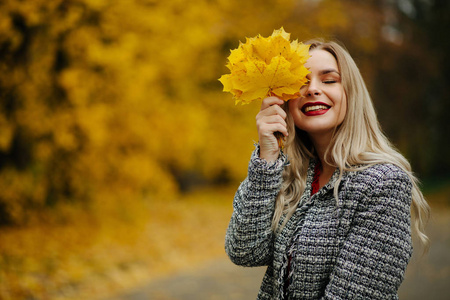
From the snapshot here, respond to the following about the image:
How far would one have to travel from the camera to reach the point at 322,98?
6.08ft

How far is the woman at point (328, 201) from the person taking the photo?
1562 millimetres

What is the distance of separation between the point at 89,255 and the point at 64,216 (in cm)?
160

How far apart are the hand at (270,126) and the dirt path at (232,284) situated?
4.08 m

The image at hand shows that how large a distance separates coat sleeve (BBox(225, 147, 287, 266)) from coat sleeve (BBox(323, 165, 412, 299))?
1.13 ft

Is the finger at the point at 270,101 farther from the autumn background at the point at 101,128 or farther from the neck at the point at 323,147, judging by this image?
the autumn background at the point at 101,128

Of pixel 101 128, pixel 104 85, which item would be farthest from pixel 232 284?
pixel 104 85

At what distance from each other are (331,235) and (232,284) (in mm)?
4666

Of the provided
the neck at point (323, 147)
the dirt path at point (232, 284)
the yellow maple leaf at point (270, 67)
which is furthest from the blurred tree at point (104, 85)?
the yellow maple leaf at point (270, 67)

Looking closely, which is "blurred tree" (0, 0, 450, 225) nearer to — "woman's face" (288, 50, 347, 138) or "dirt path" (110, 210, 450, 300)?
"dirt path" (110, 210, 450, 300)

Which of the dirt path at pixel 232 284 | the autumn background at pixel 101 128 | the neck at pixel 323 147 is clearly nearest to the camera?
the neck at pixel 323 147

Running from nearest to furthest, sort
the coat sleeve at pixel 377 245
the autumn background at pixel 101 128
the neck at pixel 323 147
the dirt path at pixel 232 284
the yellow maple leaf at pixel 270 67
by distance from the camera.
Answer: the coat sleeve at pixel 377 245 → the yellow maple leaf at pixel 270 67 → the neck at pixel 323 147 → the dirt path at pixel 232 284 → the autumn background at pixel 101 128

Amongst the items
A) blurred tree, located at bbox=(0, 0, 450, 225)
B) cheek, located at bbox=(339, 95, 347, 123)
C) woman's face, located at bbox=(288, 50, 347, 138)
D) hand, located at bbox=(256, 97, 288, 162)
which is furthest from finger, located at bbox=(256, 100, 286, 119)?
blurred tree, located at bbox=(0, 0, 450, 225)

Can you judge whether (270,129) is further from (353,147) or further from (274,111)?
(353,147)

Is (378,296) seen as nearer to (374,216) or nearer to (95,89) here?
(374,216)
